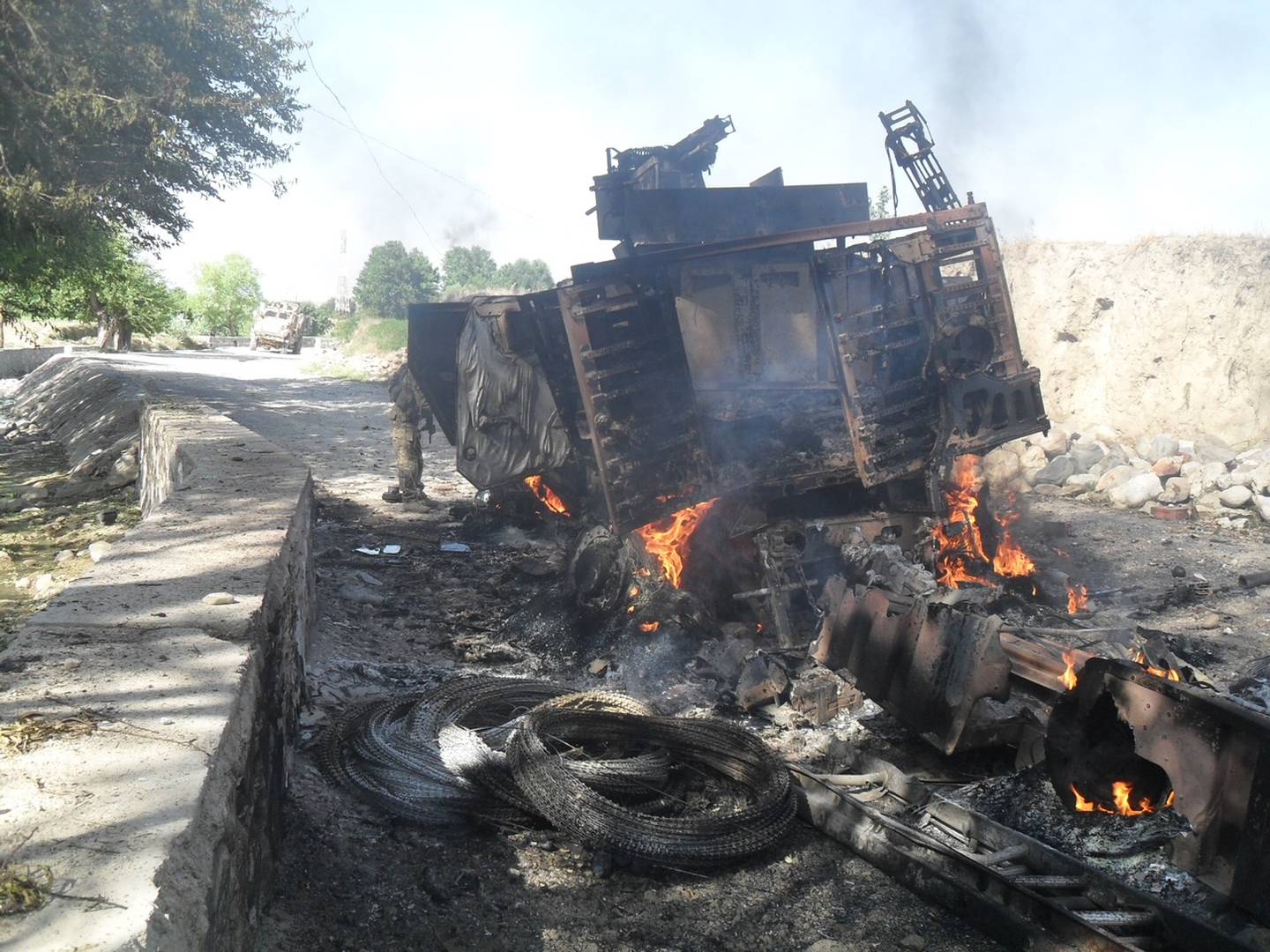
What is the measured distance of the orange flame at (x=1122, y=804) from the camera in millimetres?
3463

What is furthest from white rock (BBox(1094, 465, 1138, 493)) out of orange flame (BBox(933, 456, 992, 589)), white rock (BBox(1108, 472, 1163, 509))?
orange flame (BBox(933, 456, 992, 589))

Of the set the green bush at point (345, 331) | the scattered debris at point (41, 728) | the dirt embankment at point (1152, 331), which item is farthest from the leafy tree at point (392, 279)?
the scattered debris at point (41, 728)

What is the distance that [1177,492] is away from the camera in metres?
11.7

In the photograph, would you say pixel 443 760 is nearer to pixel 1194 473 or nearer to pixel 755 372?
pixel 755 372

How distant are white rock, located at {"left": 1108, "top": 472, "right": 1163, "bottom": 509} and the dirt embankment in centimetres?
439

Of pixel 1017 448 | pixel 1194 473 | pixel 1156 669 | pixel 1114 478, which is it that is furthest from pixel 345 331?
pixel 1156 669

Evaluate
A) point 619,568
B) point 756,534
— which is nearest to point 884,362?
point 756,534

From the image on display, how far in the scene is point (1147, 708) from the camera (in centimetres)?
327

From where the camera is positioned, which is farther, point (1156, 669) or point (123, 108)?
point (123, 108)

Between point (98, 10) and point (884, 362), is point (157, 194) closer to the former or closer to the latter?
point (98, 10)

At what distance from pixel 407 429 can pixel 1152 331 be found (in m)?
13.8

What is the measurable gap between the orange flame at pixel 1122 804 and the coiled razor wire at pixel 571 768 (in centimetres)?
122

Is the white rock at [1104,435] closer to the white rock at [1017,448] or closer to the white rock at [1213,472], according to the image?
the white rock at [1017,448]

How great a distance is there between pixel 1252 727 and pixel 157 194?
17.1 m
